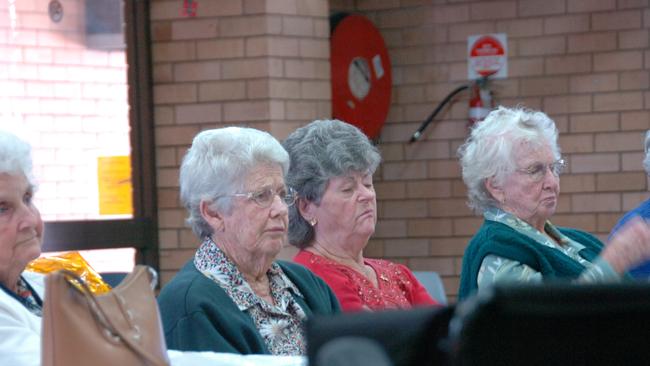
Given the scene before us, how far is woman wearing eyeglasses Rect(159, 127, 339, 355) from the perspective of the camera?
10.0 feet

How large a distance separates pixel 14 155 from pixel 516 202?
6.11ft

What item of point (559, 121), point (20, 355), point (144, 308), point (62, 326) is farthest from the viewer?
point (559, 121)

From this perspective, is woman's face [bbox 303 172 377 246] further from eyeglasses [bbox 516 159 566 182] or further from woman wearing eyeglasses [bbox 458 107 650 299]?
eyeglasses [bbox 516 159 566 182]

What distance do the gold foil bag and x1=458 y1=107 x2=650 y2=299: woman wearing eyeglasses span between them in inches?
47.8

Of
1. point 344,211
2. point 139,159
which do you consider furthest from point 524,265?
point 139,159

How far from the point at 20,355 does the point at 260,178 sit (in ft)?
3.30

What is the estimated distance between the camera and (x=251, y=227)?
3.21 metres

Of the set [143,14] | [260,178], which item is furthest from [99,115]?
[260,178]

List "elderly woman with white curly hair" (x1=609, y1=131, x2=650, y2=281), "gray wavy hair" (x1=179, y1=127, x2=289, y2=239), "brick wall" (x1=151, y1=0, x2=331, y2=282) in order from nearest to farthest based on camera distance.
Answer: "gray wavy hair" (x1=179, y1=127, x2=289, y2=239) → "elderly woman with white curly hair" (x1=609, y1=131, x2=650, y2=281) → "brick wall" (x1=151, y1=0, x2=331, y2=282)

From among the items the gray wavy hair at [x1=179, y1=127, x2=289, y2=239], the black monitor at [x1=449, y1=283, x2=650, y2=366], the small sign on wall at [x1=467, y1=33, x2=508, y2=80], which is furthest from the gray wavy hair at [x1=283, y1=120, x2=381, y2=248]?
the small sign on wall at [x1=467, y1=33, x2=508, y2=80]

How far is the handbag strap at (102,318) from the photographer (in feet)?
6.71

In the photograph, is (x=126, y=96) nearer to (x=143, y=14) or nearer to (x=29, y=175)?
(x=143, y=14)

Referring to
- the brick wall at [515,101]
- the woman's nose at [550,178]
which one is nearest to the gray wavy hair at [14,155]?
the woman's nose at [550,178]

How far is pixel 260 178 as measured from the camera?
321cm
